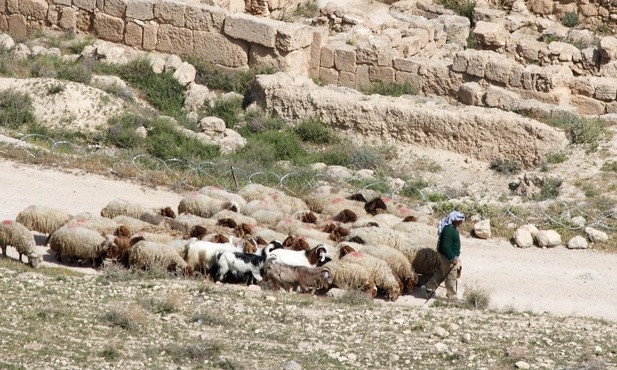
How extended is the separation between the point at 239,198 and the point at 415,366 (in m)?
7.30

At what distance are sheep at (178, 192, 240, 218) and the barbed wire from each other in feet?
4.48

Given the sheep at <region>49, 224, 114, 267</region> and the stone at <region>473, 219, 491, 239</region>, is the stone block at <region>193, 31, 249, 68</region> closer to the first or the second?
the stone at <region>473, 219, 491, 239</region>

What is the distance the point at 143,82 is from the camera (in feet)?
96.6

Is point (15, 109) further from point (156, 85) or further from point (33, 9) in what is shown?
point (33, 9)

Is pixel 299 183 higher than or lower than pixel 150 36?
lower

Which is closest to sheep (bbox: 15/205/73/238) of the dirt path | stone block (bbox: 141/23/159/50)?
the dirt path

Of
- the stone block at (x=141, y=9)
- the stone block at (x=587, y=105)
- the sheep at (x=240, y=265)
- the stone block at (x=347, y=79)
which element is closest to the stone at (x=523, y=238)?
the sheep at (x=240, y=265)

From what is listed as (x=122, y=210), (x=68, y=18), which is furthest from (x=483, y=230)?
(x=68, y=18)

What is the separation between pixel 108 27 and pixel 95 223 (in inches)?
400

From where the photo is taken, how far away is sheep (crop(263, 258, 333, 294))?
20609 millimetres

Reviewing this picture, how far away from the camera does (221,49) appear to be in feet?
99.2

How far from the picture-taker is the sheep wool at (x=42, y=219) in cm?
2205

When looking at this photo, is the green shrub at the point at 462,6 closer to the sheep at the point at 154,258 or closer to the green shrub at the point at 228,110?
the green shrub at the point at 228,110

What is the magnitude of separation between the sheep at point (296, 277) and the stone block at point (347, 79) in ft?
32.5
